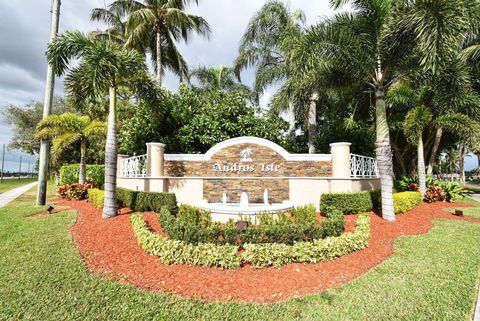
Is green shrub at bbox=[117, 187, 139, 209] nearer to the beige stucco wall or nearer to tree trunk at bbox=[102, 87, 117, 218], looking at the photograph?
tree trunk at bbox=[102, 87, 117, 218]

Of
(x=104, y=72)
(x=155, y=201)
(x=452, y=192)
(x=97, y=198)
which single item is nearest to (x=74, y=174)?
(x=97, y=198)

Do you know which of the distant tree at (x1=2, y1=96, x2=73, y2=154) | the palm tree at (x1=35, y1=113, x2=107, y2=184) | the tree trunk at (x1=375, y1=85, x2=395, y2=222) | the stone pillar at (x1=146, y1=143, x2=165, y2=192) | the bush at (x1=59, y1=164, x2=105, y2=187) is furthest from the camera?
the distant tree at (x1=2, y1=96, x2=73, y2=154)

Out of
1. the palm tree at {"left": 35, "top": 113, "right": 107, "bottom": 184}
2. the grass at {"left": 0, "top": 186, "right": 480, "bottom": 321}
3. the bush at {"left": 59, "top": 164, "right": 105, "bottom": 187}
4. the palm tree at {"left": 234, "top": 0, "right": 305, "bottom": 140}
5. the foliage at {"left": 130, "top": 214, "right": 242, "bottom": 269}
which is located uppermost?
the palm tree at {"left": 234, "top": 0, "right": 305, "bottom": 140}

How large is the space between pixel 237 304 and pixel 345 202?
21.6 feet

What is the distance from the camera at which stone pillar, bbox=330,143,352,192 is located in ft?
31.8

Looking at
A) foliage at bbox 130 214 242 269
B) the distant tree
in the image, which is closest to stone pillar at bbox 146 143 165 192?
foliage at bbox 130 214 242 269

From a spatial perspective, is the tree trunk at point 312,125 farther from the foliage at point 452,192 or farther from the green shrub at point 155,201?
the green shrub at point 155,201

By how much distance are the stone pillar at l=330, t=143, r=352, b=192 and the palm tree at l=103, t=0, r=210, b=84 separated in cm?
1086

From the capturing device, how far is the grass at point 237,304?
357 cm

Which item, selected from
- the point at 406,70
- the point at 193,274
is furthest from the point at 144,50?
the point at 193,274

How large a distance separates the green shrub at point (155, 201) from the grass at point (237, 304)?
316cm

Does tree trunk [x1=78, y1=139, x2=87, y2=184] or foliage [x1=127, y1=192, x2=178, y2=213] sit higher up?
tree trunk [x1=78, y1=139, x2=87, y2=184]

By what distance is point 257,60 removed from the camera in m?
17.5

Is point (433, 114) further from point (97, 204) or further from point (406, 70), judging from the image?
point (97, 204)
